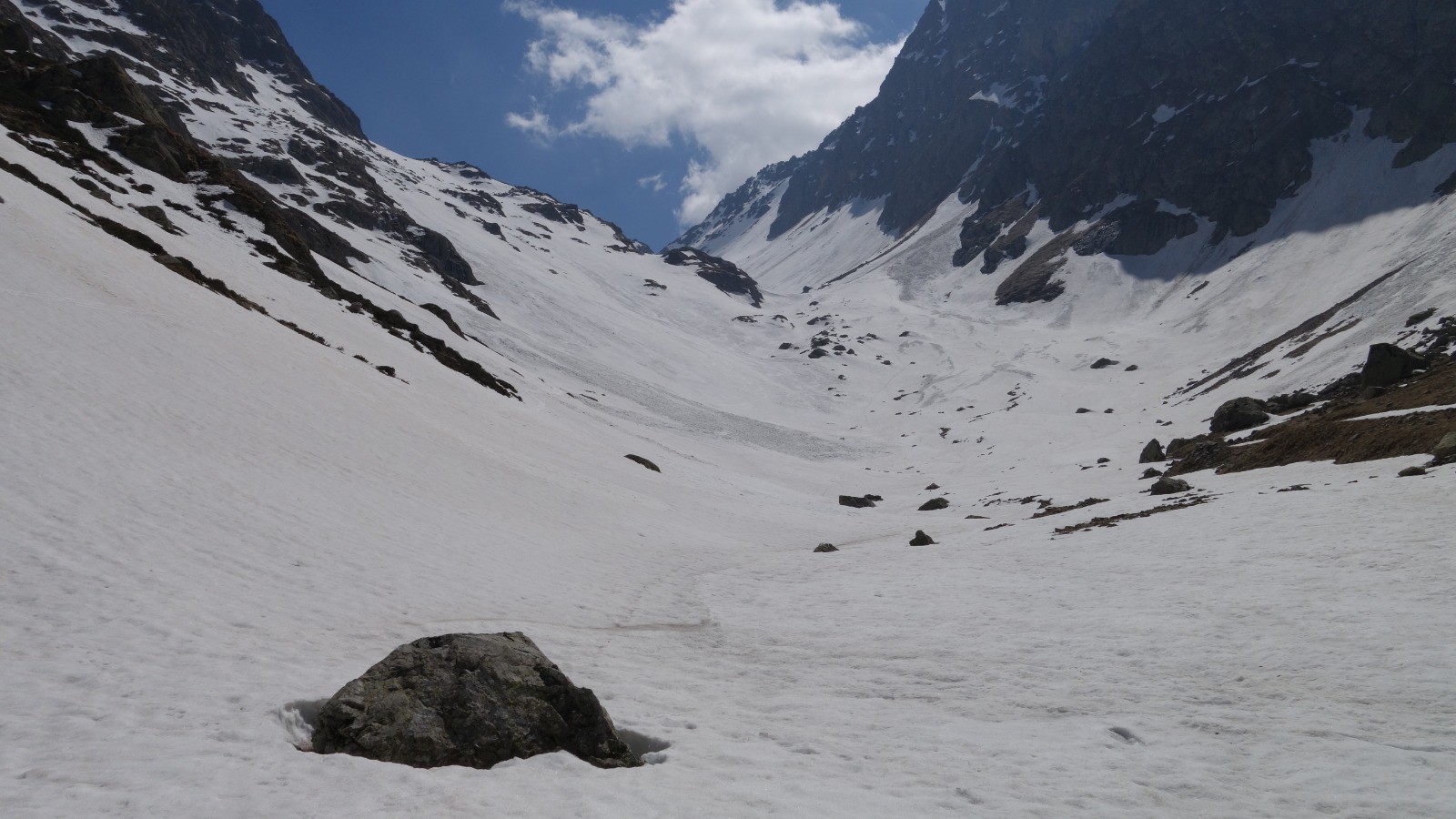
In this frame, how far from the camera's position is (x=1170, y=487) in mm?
25344

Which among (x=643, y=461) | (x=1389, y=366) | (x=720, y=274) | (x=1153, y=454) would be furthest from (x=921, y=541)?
(x=720, y=274)

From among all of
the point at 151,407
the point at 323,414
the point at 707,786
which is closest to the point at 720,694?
the point at 707,786

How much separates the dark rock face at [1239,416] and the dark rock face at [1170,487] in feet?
49.3

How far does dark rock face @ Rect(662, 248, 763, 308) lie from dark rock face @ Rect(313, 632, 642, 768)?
543ft

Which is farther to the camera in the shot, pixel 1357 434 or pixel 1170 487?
pixel 1170 487

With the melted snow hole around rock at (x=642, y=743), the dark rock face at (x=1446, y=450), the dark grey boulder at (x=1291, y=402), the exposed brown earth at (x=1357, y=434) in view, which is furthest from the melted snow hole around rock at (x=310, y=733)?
the dark grey boulder at (x=1291, y=402)

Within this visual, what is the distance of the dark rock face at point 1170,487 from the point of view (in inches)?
983

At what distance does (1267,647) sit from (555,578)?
13.4m

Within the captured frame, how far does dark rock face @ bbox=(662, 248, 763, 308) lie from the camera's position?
589ft

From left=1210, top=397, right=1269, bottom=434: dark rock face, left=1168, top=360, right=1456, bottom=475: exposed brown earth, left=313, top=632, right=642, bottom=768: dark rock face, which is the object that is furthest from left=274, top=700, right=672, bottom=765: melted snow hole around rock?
left=1210, top=397, right=1269, bottom=434: dark rock face

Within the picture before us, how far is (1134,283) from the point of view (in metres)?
134

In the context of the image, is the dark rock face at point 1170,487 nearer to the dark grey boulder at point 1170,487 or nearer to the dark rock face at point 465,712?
the dark grey boulder at point 1170,487

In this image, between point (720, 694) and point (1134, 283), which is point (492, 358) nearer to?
point (720, 694)

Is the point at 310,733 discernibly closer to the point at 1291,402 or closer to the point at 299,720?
the point at 299,720
